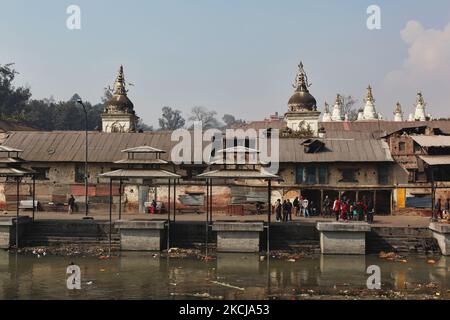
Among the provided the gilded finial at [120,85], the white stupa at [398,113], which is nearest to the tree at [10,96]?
the gilded finial at [120,85]

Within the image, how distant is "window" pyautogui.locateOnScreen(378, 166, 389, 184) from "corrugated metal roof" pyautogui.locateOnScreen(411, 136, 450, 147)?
4481 mm

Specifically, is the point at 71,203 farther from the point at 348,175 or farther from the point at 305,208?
the point at 348,175

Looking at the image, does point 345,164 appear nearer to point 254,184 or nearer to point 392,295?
point 254,184

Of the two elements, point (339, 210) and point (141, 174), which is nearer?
point (141, 174)

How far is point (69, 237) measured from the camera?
28.1 metres

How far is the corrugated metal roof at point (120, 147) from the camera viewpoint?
37031mm

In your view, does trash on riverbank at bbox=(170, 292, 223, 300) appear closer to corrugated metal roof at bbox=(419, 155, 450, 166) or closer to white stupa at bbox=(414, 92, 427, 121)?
corrugated metal roof at bbox=(419, 155, 450, 166)

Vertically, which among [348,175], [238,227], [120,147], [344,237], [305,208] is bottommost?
[344,237]

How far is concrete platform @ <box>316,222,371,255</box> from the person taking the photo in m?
26.0

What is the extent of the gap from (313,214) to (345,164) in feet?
14.3

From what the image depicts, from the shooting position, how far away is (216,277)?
21.4 m

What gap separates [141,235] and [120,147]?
14.1 metres

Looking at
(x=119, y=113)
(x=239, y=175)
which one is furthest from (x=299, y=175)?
(x=119, y=113)
